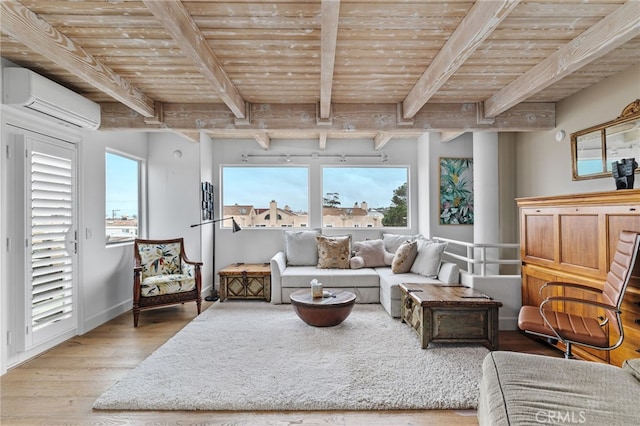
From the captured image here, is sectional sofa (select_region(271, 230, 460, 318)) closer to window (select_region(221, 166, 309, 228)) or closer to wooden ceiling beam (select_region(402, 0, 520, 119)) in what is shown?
window (select_region(221, 166, 309, 228))

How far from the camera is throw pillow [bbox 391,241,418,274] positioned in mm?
4477

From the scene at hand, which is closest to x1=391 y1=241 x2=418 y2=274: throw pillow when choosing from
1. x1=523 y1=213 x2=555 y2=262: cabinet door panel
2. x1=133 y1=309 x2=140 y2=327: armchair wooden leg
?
x1=523 y1=213 x2=555 y2=262: cabinet door panel

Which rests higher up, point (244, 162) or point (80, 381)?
point (244, 162)

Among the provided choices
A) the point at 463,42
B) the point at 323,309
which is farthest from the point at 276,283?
the point at 463,42

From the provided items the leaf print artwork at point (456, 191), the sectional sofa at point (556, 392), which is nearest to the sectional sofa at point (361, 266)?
the leaf print artwork at point (456, 191)

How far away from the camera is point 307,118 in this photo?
12.1ft

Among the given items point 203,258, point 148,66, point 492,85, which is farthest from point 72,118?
point 492,85

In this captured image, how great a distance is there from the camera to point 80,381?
2.55 metres

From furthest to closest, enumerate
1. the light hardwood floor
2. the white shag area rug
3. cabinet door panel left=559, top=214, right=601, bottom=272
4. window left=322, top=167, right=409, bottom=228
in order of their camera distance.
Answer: window left=322, top=167, right=409, bottom=228, cabinet door panel left=559, top=214, right=601, bottom=272, the white shag area rug, the light hardwood floor

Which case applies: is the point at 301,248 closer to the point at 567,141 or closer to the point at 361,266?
the point at 361,266

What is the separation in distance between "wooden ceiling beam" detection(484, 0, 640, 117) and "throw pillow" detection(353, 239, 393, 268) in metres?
2.53

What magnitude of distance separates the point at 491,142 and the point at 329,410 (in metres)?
3.75

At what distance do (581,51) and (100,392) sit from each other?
4113mm

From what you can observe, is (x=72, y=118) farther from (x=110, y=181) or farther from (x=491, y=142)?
(x=491, y=142)
